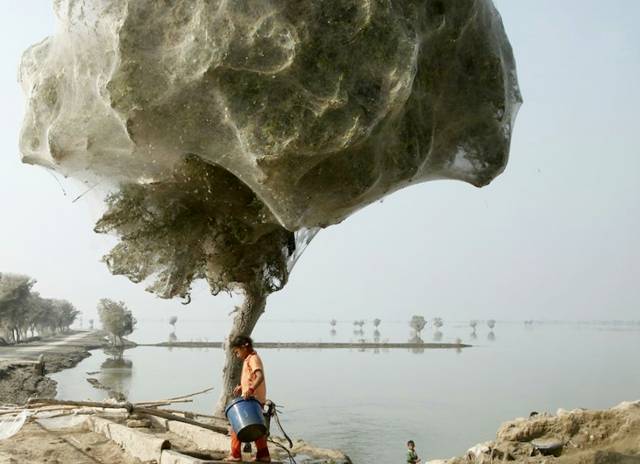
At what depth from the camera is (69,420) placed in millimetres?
11602

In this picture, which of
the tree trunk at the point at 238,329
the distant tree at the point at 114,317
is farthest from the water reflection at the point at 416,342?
the tree trunk at the point at 238,329

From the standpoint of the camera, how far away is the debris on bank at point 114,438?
8500 mm

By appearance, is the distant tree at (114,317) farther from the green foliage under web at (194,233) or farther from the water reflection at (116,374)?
the green foliage under web at (194,233)

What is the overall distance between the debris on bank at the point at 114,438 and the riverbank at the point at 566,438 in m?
2.47

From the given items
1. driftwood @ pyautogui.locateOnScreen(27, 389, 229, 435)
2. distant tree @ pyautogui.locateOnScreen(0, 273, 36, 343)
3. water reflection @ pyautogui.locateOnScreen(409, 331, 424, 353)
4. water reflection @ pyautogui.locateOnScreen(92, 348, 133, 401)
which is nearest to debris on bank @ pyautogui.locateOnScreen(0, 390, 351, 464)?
driftwood @ pyautogui.locateOnScreen(27, 389, 229, 435)

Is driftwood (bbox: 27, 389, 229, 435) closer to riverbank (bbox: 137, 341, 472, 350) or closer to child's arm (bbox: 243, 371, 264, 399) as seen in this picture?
child's arm (bbox: 243, 371, 264, 399)

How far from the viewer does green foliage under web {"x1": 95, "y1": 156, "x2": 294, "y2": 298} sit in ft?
28.4

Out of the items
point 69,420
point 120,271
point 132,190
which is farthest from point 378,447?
point 132,190

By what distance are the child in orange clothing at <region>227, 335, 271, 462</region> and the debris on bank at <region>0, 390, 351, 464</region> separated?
78 centimetres

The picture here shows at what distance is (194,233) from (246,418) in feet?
12.5

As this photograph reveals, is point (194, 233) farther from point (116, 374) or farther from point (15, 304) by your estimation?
→ point (15, 304)

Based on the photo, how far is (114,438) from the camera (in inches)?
390

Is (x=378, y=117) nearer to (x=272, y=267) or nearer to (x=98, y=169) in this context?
(x=98, y=169)

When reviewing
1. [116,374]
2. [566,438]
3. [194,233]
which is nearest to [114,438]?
[194,233]
